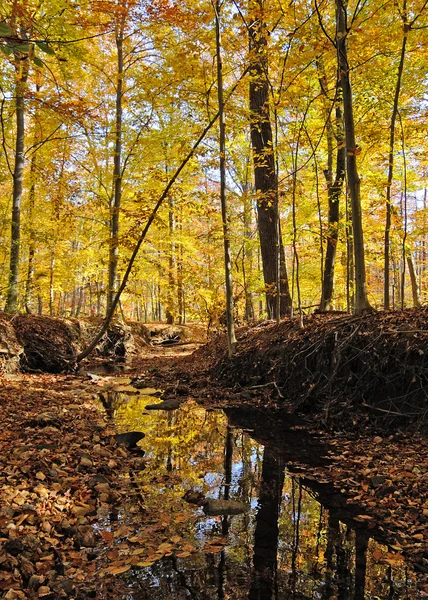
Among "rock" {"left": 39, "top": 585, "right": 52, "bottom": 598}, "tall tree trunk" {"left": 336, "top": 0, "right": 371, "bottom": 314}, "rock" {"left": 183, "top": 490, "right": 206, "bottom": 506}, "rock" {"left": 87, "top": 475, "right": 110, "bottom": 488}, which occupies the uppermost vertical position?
"tall tree trunk" {"left": 336, "top": 0, "right": 371, "bottom": 314}

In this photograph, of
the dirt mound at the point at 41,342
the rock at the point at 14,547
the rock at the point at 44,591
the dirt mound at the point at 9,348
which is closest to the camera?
the rock at the point at 44,591

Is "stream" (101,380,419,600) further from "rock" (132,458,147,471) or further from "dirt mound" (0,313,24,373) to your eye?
"dirt mound" (0,313,24,373)

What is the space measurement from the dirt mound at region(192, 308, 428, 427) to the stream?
2.96 feet

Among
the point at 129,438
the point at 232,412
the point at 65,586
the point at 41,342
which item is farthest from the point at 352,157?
the point at 41,342

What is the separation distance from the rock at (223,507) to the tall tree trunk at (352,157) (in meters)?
3.74

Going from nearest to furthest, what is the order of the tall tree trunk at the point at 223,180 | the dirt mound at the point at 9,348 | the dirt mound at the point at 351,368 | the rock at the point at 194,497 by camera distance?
the rock at the point at 194,497
the dirt mound at the point at 351,368
the tall tree trunk at the point at 223,180
the dirt mound at the point at 9,348

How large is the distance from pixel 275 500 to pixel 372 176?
956 centimetres

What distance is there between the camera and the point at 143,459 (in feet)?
14.0

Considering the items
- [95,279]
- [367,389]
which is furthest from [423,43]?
[95,279]

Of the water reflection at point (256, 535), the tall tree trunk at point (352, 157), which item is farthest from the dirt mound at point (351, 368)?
the water reflection at point (256, 535)

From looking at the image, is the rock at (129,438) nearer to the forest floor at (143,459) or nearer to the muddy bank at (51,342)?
the forest floor at (143,459)

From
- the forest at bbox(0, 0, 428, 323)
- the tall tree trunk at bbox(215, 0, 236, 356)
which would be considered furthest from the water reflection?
the tall tree trunk at bbox(215, 0, 236, 356)

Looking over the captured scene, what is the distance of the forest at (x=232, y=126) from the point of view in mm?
6488

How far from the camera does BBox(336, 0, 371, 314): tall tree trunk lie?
5613 mm
